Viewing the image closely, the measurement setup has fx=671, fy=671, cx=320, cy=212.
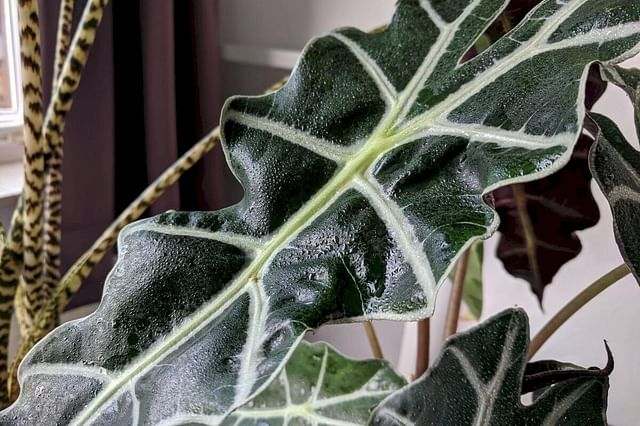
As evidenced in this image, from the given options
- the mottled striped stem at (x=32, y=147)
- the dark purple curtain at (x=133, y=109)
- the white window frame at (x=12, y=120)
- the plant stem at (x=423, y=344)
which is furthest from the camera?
the white window frame at (x=12, y=120)

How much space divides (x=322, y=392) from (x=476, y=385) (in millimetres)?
319

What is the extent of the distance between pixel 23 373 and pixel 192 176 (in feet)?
2.81

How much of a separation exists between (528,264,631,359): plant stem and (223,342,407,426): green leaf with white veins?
15 cm

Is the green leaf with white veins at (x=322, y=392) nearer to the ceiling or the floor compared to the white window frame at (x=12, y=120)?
nearer to the floor

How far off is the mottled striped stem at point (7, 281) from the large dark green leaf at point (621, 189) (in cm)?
54

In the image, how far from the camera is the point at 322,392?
0.70 meters

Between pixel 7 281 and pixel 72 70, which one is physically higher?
pixel 72 70

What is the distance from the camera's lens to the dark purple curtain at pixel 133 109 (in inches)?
40.8

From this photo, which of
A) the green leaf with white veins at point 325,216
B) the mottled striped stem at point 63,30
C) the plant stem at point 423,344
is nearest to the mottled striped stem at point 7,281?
the mottled striped stem at point 63,30

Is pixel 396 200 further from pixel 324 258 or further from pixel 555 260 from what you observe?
pixel 555 260

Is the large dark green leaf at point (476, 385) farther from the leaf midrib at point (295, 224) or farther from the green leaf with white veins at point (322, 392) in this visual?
the green leaf with white veins at point (322, 392)

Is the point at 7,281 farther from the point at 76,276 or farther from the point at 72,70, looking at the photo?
the point at 72,70

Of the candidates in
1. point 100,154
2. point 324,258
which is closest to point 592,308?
point 324,258

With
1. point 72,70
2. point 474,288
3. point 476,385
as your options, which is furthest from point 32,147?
point 474,288
